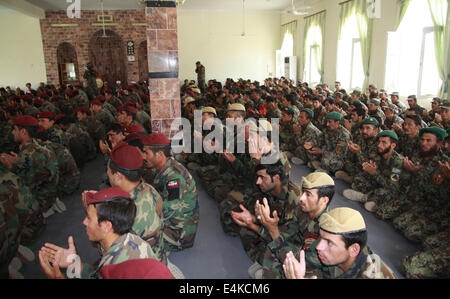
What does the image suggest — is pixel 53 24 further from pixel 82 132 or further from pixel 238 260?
pixel 238 260

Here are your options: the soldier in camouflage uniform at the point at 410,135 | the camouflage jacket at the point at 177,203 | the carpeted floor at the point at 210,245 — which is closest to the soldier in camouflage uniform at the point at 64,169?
the carpeted floor at the point at 210,245

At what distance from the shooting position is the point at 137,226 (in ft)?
7.12

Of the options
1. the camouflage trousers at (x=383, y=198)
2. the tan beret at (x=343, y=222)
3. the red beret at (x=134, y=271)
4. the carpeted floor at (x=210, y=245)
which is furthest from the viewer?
the camouflage trousers at (x=383, y=198)

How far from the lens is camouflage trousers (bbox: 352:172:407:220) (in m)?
3.50

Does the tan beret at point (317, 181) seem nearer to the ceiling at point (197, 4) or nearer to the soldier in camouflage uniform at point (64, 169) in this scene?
the soldier in camouflage uniform at point (64, 169)

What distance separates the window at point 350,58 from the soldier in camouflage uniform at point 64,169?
8.03 meters

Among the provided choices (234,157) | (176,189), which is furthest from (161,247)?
(234,157)

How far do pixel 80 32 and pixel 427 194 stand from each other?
14742 mm

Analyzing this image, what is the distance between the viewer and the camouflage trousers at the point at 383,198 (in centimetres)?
350

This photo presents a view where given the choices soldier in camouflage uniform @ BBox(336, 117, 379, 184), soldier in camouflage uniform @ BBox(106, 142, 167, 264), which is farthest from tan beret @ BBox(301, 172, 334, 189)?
soldier in camouflage uniform @ BBox(336, 117, 379, 184)

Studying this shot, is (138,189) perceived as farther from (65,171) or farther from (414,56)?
(414,56)

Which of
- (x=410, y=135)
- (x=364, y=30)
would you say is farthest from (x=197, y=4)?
(x=410, y=135)

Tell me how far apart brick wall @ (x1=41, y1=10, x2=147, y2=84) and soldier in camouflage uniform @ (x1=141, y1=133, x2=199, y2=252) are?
43.0ft

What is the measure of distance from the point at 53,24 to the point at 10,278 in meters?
14.4
